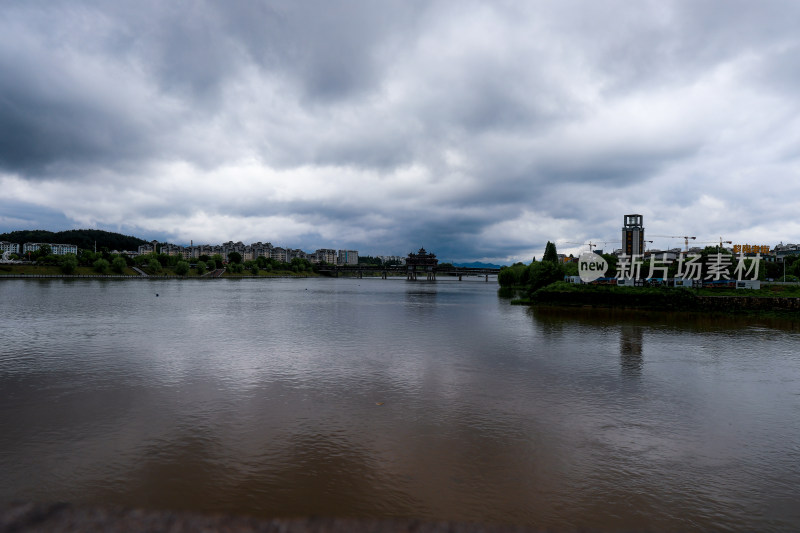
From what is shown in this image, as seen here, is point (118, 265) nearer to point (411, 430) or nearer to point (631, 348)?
point (631, 348)

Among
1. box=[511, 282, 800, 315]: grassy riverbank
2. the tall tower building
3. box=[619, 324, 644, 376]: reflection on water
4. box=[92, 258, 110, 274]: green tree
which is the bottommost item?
box=[619, 324, 644, 376]: reflection on water

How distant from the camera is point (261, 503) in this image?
11.8m

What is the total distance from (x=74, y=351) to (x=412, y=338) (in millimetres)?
27408

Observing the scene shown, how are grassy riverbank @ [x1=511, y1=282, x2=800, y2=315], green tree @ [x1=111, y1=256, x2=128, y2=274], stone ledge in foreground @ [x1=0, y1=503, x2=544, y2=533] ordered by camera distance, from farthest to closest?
green tree @ [x1=111, y1=256, x2=128, y2=274] → grassy riverbank @ [x1=511, y1=282, x2=800, y2=315] → stone ledge in foreground @ [x1=0, y1=503, x2=544, y2=533]

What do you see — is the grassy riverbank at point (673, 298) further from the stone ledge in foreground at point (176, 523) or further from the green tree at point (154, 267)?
the green tree at point (154, 267)

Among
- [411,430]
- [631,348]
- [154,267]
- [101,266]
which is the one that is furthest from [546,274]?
[101,266]

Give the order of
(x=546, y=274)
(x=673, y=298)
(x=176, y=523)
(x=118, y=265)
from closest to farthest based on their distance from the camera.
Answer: (x=176, y=523)
(x=673, y=298)
(x=546, y=274)
(x=118, y=265)

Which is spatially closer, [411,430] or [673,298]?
[411,430]

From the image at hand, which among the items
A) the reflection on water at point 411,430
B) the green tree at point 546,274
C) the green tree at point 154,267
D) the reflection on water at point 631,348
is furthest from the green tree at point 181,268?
the reflection on water at point 631,348

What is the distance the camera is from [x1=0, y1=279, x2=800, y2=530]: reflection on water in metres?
12.1

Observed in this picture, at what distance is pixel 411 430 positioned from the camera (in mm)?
17203

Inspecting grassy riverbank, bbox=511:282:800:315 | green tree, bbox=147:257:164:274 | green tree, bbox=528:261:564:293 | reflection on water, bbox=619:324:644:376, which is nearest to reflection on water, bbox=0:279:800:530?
reflection on water, bbox=619:324:644:376

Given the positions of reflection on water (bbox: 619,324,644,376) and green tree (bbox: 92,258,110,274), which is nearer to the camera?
reflection on water (bbox: 619,324,644,376)

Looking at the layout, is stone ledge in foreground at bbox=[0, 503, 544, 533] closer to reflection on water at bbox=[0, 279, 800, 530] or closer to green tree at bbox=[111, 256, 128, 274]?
reflection on water at bbox=[0, 279, 800, 530]
